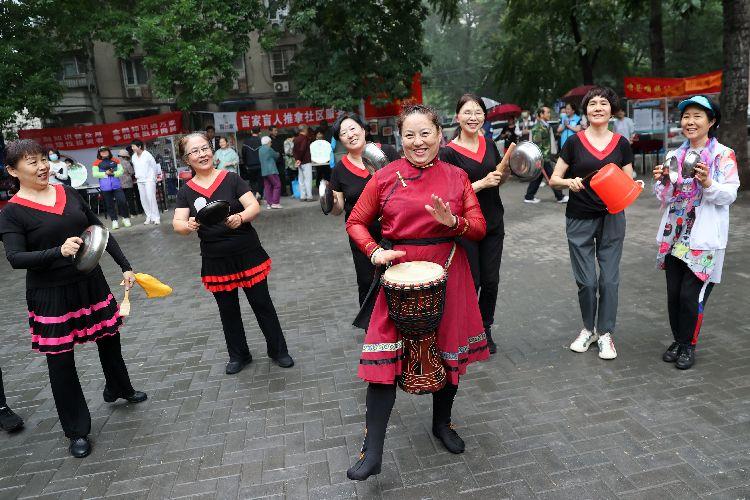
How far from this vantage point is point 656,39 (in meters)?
16.8

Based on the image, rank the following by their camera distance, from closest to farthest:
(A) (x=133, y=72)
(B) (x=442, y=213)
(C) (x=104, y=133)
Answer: (B) (x=442, y=213), (C) (x=104, y=133), (A) (x=133, y=72)

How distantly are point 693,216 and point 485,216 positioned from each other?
1476 millimetres

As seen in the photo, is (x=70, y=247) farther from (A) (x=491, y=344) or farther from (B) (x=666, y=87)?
(B) (x=666, y=87)

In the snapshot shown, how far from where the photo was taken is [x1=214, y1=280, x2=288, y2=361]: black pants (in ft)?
15.1

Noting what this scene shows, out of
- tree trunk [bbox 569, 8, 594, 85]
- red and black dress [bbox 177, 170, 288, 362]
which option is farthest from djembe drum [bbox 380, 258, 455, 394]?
tree trunk [bbox 569, 8, 594, 85]

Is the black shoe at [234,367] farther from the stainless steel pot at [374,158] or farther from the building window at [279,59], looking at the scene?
the building window at [279,59]

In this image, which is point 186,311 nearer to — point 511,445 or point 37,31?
point 511,445

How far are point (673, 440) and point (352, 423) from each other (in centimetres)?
195

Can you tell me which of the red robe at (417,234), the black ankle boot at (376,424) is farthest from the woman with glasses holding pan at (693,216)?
the black ankle boot at (376,424)

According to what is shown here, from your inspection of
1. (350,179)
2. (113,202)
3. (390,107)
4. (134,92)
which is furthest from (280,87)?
(350,179)

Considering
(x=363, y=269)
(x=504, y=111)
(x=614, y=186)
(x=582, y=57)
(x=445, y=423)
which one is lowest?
(x=445, y=423)

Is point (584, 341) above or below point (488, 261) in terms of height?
below

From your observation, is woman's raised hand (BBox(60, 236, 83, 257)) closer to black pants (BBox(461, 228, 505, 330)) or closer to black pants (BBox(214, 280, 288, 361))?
black pants (BBox(214, 280, 288, 361))

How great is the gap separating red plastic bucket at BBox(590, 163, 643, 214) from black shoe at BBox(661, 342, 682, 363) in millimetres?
1193
